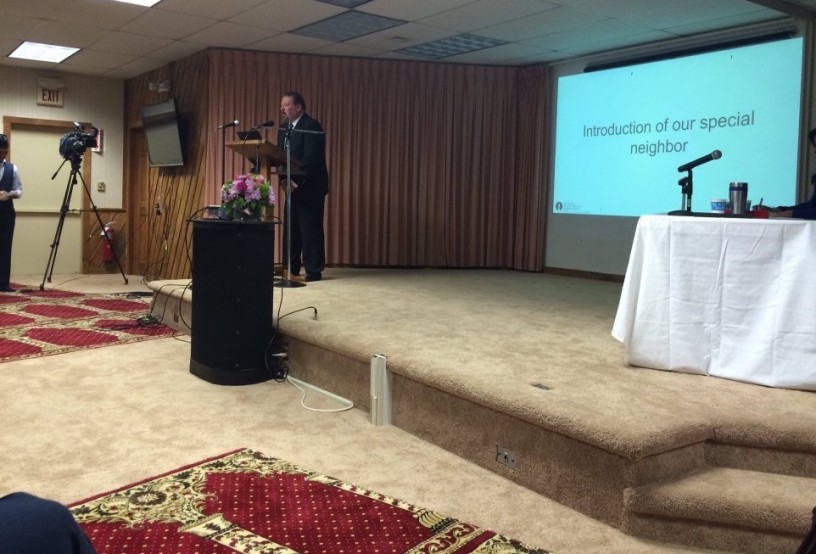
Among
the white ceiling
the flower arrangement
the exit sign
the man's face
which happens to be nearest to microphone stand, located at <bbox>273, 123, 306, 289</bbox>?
the man's face

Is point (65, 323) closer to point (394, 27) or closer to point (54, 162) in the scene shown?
point (394, 27)

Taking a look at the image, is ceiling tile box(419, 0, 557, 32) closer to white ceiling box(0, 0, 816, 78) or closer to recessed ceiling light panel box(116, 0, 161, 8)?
white ceiling box(0, 0, 816, 78)

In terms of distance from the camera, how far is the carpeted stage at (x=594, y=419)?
6.82 feet

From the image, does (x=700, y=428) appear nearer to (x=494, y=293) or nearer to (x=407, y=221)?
(x=494, y=293)

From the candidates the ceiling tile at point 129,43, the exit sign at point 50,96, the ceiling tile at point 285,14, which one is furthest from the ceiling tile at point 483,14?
the exit sign at point 50,96

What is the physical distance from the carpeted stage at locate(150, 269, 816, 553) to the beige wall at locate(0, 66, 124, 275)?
6108mm

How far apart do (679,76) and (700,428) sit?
15.3 ft

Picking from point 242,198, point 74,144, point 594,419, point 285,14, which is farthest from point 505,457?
point 74,144

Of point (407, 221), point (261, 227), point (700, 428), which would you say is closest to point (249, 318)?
point (261, 227)

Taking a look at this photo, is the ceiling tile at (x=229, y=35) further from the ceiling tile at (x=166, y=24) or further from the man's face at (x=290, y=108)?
the man's face at (x=290, y=108)

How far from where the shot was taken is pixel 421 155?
7.58m

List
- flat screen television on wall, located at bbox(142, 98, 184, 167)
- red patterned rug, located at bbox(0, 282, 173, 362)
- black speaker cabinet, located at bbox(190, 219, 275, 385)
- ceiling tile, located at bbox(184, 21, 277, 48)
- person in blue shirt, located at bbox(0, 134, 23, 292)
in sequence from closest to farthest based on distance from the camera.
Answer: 1. black speaker cabinet, located at bbox(190, 219, 275, 385)
2. red patterned rug, located at bbox(0, 282, 173, 362)
3. ceiling tile, located at bbox(184, 21, 277, 48)
4. person in blue shirt, located at bbox(0, 134, 23, 292)
5. flat screen television on wall, located at bbox(142, 98, 184, 167)

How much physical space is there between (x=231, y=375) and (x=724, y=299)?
7.71 ft

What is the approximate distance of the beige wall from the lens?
8477 mm
